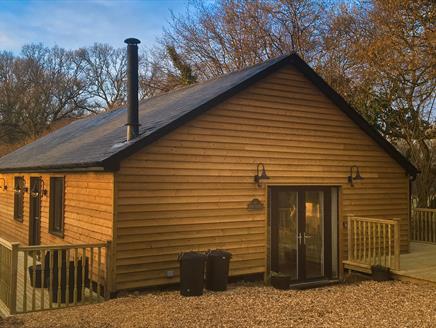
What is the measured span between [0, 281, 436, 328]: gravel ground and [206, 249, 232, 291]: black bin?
9.2 inches

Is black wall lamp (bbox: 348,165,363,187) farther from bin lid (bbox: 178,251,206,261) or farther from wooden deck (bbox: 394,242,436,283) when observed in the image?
bin lid (bbox: 178,251,206,261)

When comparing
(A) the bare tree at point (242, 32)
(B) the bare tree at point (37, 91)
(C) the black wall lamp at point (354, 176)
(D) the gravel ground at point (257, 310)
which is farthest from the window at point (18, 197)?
(B) the bare tree at point (37, 91)

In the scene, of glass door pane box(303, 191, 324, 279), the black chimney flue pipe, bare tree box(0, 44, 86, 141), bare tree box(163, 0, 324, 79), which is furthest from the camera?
bare tree box(0, 44, 86, 141)

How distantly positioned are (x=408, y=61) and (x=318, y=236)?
6.79 metres

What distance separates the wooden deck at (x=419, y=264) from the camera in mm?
8938

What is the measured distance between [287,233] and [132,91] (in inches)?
182

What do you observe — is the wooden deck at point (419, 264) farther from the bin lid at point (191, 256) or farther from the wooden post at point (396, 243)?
the bin lid at point (191, 256)

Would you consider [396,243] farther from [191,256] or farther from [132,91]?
[132,91]

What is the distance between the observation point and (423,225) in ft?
47.5

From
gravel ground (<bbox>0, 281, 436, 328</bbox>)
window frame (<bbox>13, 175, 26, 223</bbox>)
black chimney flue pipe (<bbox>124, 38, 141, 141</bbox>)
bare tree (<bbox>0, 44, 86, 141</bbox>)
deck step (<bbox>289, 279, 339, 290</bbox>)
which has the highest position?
bare tree (<bbox>0, 44, 86, 141</bbox>)

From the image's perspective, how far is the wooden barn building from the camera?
8118mm

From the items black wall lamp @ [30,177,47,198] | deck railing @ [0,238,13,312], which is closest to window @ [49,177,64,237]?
black wall lamp @ [30,177,47,198]

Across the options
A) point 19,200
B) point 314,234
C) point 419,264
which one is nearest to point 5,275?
point 314,234

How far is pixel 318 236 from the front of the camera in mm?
10555
